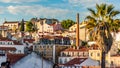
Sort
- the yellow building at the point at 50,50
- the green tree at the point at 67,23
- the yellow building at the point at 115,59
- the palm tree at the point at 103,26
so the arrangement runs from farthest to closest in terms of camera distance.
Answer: the green tree at the point at 67,23 → the yellow building at the point at 50,50 → the yellow building at the point at 115,59 → the palm tree at the point at 103,26

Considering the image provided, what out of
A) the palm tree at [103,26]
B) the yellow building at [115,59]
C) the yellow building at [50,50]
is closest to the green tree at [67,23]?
the yellow building at [50,50]

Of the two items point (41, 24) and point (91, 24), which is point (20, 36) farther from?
point (91, 24)

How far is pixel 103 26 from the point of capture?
30688 millimetres

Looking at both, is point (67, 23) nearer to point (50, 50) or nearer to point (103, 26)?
point (50, 50)

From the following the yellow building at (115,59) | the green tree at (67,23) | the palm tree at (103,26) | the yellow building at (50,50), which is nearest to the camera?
the palm tree at (103,26)

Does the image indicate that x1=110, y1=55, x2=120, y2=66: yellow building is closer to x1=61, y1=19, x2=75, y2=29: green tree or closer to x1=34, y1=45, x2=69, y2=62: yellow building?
x1=34, y1=45, x2=69, y2=62: yellow building

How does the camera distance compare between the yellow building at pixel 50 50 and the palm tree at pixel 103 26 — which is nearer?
the palm tree at pixel 103 26

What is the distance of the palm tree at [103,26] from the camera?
30.3 meters

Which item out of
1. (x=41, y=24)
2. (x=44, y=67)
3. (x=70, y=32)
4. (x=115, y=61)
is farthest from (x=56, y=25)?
(x=44, y=67)

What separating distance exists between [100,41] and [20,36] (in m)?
124

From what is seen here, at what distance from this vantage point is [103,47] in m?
30.3

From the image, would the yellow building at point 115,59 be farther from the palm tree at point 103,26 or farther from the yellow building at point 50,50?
the palm tree at point 103,26

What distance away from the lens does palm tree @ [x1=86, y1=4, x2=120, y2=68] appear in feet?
99.5

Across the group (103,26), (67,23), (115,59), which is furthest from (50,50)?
(103,26)
